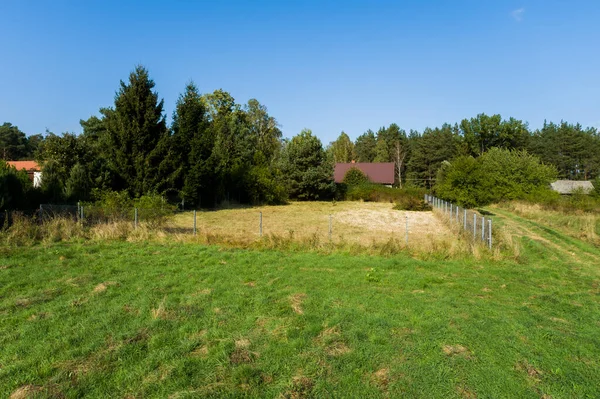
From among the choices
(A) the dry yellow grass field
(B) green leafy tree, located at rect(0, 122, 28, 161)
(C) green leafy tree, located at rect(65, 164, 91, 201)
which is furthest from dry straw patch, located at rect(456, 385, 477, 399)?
(B) green leafy tree, located at rect(0, 122, 28, 161)

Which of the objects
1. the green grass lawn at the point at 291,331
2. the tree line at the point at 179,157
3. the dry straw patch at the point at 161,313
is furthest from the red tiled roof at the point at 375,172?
the dry straw patch at the point at 161,313

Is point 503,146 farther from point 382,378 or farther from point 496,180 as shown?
point 382,378

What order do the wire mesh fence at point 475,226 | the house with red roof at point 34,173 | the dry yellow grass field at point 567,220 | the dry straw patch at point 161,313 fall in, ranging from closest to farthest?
the dry straw patch at point 161,313 < the wire mesh fence at point 475,226 < the dry yellow grass field at point 567,220 < the house with red roof at point 34,173

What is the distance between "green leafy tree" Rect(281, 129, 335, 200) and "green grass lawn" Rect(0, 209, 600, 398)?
32522 millimetres

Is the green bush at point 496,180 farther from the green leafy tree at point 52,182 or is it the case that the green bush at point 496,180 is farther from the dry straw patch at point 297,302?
the green leafy tree at point 52,182

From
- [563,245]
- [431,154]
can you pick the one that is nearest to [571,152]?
[431,154]

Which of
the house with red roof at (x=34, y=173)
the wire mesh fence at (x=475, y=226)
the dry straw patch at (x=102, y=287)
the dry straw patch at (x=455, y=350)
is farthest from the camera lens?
the house with red roof at (x=34, y=173)

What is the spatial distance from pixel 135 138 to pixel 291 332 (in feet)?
80.0

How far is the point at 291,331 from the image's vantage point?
4.81 metres

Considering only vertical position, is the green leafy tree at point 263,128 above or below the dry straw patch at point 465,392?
above

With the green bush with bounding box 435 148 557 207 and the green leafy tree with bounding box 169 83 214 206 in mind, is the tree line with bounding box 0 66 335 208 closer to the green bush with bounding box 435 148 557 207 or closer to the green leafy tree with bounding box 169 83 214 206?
the green leafy tree with bounding box 169 83 214 206

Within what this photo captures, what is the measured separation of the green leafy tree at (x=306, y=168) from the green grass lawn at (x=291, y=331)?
107 feet

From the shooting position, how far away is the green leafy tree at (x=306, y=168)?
40906mm

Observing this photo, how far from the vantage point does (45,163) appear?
2120 cm
